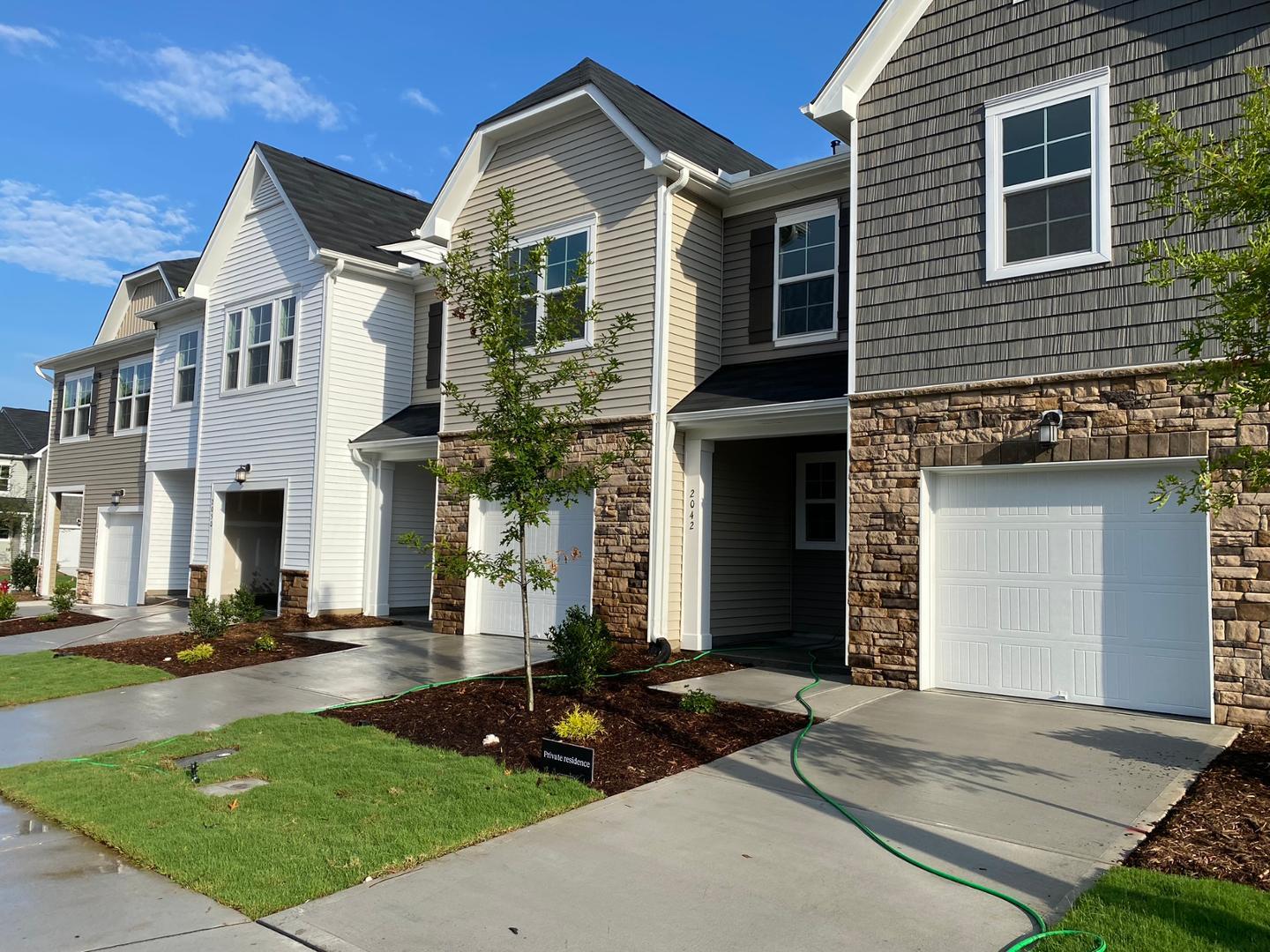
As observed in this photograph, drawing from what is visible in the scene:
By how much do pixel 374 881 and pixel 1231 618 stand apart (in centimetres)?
675

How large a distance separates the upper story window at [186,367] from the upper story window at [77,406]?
5.14 metres

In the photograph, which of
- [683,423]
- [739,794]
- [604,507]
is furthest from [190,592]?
[739,794]

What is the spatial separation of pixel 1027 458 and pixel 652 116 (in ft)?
24.6

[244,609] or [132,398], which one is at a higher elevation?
[132,398]

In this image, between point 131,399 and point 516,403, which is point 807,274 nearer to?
point 516,403

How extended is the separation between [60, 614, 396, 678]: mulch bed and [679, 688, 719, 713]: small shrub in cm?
608

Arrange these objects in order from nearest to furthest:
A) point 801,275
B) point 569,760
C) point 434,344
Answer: point 569,760, point 801,275, point 434,344

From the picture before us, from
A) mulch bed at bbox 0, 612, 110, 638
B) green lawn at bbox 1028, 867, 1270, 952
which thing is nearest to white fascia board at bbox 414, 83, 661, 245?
mulch bed at bbox 0, 612, 110, 638

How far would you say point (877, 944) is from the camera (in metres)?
4.07

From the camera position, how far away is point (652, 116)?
13312mm

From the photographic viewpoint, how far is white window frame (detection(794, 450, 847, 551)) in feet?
44.3

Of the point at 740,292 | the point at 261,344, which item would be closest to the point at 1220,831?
the point at 740,292

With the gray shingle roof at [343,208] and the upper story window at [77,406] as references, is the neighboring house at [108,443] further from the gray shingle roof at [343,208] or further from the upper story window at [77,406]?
the gray shingle roof at [343,208]

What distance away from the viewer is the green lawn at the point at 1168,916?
3.89m
